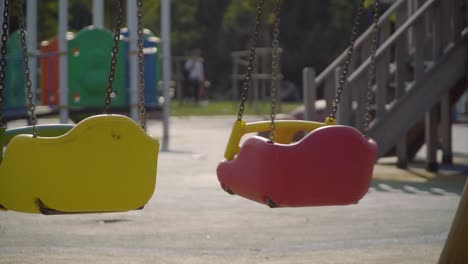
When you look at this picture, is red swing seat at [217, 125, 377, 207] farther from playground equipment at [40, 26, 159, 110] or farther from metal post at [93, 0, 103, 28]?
metal post at [93, 0, 103, 28]

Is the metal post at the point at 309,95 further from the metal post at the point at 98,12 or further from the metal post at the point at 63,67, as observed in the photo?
the metal post at the point at 98,12

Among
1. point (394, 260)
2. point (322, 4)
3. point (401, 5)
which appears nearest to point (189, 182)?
point (401, 5)

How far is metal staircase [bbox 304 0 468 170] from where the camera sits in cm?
1323

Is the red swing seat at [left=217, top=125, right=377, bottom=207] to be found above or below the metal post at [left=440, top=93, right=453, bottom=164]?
above

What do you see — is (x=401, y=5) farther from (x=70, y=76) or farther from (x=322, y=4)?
(x=322, y=4)

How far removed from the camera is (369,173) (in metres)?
6.56

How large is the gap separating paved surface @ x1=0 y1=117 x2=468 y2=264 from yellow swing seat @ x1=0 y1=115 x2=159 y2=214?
115 centimetres

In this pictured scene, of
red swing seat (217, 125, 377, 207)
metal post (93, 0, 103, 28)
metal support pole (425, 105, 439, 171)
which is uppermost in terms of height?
metal post (93, 0, 103, 28)

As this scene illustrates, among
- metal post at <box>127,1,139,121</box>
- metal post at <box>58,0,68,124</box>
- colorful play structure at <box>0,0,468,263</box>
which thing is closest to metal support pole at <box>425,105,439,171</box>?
metal post at <box>127,1,139,121</box>

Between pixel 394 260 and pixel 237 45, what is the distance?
44.6 metres

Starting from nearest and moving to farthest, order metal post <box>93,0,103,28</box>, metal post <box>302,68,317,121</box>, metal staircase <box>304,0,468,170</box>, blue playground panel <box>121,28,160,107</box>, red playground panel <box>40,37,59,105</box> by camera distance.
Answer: metal staircase <box>304,0,468,170</box> → metal post <box>302,68,317,121</box> → blue playground panel <box>121,28,160,107</box> → red playground panel <box>40,37,59,105</box> → metal post <box>93,0,103,28</box>

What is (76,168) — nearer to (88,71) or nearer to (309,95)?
(309,95)

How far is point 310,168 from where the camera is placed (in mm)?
6324

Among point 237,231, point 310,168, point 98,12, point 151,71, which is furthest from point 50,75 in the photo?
point 310,168
